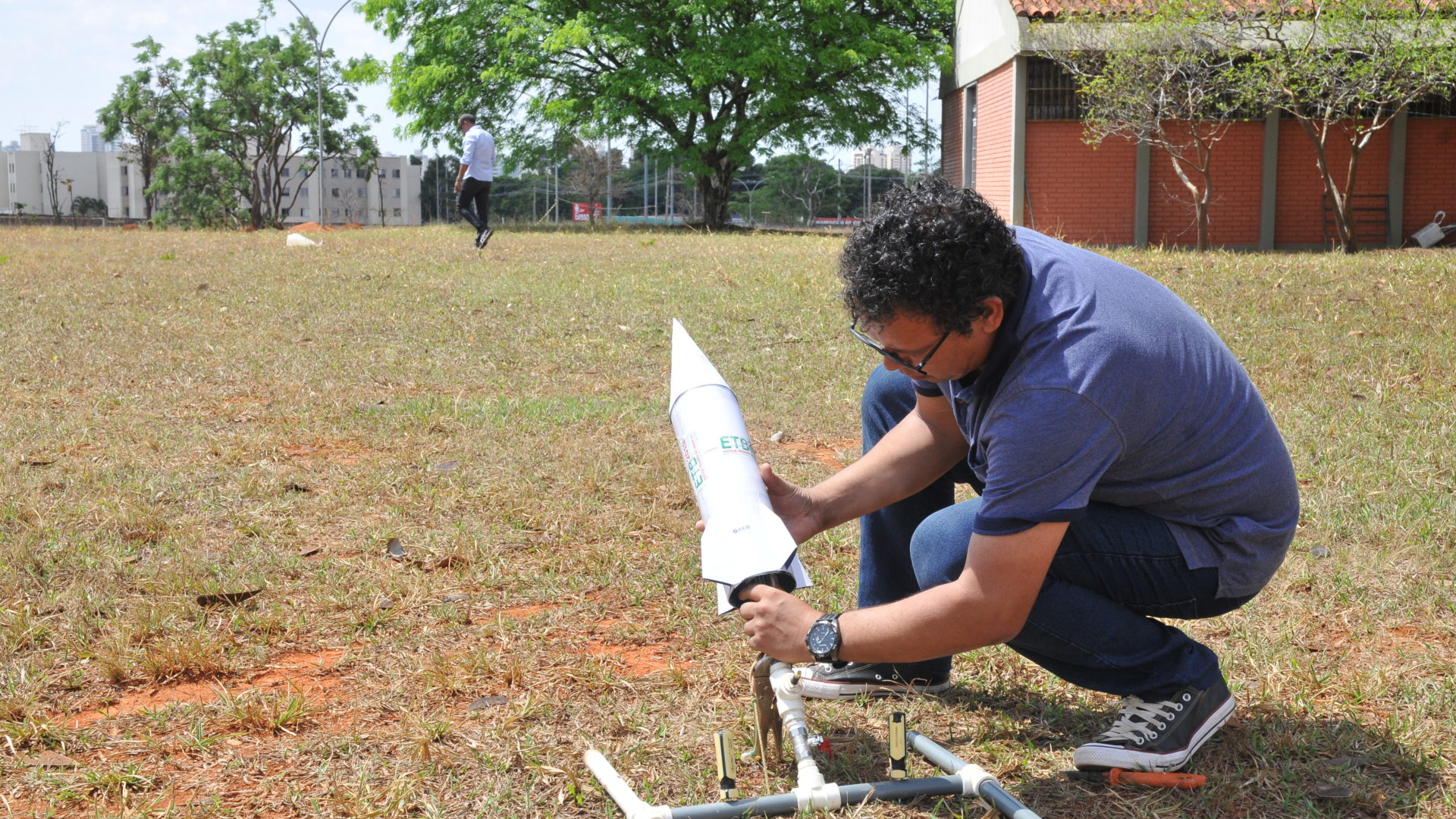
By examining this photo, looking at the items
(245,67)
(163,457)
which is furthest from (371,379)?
(245,67)

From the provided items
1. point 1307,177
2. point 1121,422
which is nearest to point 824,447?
point 1121,422

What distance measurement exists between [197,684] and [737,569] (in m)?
1.49

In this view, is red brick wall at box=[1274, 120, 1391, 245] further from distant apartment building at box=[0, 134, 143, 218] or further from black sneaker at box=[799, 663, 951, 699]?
distant apartment building at box=[0, 134, 143, 218]

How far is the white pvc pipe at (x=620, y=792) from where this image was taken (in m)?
2.22

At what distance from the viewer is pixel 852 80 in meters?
25.8

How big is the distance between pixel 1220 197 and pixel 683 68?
35.5 feet

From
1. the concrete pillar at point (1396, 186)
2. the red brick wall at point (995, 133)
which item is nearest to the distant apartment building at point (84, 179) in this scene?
the red brick wall at point (995, 133)

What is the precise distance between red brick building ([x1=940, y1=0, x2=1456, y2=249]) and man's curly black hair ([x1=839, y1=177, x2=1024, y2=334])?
60.7 ft

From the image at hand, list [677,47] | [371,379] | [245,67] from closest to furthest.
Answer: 1. [371,379]
2. [677,47]
3. [245,67]

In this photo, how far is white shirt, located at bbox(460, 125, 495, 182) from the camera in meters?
14.3

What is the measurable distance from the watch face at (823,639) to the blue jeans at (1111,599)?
36cm

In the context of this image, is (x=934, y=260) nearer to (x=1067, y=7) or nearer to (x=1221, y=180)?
(x=1067, y=7)

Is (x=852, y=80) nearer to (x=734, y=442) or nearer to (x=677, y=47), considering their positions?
(x=677, y=47)

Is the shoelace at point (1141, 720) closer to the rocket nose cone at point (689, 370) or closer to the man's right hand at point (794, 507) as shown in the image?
the man's right hand at point (794, 507)
